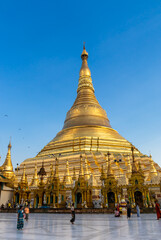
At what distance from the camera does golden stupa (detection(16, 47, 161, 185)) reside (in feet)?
98.9

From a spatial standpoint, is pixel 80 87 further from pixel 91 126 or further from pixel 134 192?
pixel 134 192

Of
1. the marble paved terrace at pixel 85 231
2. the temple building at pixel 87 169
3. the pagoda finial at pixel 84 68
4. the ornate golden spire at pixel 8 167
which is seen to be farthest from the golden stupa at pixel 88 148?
the marble paved terrace at pixel 85 231

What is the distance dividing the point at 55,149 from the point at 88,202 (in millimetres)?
17039

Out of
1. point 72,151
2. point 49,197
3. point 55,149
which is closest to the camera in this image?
point 49,197

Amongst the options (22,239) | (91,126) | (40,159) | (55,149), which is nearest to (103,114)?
(91,126)

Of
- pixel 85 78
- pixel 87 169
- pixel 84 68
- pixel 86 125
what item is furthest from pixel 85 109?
→ pixel 87 169

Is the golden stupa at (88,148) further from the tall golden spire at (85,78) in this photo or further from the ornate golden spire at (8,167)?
the ornate golden spire at (8,167)

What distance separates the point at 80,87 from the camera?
5284 cm

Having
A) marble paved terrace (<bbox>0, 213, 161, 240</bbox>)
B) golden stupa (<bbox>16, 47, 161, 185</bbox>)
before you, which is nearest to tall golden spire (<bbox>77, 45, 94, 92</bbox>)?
golden stupa (<bbox>16, 47, 161, 185</bbox>)

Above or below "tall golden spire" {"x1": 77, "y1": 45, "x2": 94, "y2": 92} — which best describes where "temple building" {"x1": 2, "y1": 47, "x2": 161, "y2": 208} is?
below

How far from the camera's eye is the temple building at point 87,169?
23.5 metres

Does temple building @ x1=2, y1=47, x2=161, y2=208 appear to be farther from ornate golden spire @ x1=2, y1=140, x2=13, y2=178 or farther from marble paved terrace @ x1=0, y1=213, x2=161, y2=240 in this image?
marble paved terrace @ x1=0, y1=213, x2=161, y2=240

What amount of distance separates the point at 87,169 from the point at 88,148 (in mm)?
8384

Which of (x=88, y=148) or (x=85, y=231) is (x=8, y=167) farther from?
(x=85, y=231)
